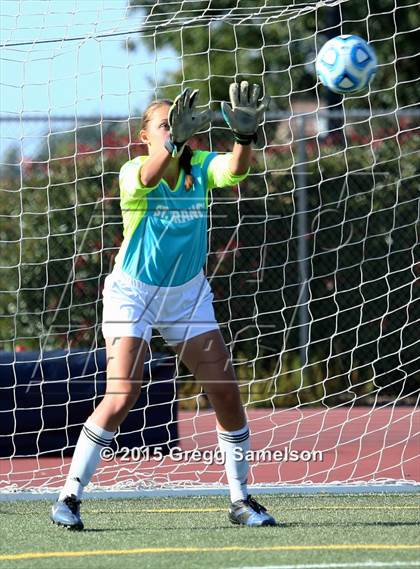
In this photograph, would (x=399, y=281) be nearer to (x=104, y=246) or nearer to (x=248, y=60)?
(x=104, y=246)

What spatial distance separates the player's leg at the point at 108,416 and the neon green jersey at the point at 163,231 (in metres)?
0.36

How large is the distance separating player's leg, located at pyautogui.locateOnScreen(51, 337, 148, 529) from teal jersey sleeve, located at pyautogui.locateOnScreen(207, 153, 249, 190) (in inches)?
34.0

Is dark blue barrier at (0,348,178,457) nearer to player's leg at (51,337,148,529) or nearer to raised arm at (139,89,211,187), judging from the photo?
player's leg at (51,337,148,529)

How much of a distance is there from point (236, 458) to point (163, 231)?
116 cm

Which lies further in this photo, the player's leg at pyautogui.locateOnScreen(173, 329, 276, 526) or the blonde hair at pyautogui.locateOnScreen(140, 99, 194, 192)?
the blonde hair at pyautogui.locateOnScreen(140, 99, 194, 192)

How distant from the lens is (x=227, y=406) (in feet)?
19.4

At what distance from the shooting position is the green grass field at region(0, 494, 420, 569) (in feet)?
16.1

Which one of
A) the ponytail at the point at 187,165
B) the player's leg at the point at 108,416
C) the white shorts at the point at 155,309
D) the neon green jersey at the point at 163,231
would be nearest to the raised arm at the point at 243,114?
the neon green jersey at the point at 163,231

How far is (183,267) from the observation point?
19.3 feet

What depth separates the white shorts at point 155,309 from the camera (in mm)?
5801

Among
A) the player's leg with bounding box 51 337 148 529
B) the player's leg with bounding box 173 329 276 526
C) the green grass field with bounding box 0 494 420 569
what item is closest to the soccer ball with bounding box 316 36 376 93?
the player's leg with bounding box 173 329 276 526

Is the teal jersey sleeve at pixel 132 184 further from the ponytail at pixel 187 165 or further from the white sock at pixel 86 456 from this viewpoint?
the white sock at pixel 86 456

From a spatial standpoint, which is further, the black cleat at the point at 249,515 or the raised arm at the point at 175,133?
the black cleat at the point at 249,515

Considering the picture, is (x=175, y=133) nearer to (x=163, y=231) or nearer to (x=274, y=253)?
(x=163, y=231)
